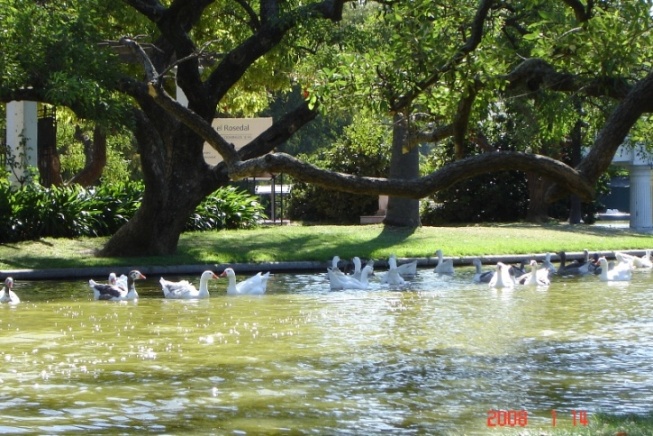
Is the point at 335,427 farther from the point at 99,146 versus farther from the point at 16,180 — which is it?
the point at 99,146

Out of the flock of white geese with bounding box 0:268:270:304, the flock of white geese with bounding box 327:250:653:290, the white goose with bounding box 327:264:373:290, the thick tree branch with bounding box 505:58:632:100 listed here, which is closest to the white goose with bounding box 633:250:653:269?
the flock of white geese with bounding box 327:250:653:290

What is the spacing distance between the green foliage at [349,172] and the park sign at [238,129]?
8.25ft

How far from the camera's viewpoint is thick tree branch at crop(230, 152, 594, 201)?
9547mm

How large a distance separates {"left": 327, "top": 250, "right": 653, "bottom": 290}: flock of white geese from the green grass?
216 centimetres

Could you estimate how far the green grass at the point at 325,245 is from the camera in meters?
23.3

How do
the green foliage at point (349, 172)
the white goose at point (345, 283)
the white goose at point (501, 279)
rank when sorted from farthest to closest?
1. the green foliage at point (349, 172)
2. the white goose at point (501, 279)
3. the white goose at point (345, 283)

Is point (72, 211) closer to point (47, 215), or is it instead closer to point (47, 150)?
point (47, 215)

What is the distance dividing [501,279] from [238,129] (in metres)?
19.1

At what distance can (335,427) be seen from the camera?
8.32 m

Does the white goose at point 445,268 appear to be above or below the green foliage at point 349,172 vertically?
below

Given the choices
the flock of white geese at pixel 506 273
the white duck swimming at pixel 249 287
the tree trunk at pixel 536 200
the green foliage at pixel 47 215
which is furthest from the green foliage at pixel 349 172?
the white duck swimming at pixel 249 287

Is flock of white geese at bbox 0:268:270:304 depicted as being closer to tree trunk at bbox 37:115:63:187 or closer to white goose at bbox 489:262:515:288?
white goose at bbox 489:262:515:288

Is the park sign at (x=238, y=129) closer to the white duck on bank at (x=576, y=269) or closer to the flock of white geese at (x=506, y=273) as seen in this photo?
the flock of white geese at (x=506, y=273)
